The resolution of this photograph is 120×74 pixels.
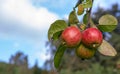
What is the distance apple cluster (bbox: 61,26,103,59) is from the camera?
3.66 ft

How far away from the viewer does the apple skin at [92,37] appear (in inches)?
44.4

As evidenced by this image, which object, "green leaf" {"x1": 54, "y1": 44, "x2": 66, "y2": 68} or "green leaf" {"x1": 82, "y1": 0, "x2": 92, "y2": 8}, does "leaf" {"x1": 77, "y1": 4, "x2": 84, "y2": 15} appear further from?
"green leaf" {"x1": 54, "y1": 44, "x2": 66, "y2": 68}

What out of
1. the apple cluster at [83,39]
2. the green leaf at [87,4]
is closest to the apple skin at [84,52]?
the apple cluster at [83,39]

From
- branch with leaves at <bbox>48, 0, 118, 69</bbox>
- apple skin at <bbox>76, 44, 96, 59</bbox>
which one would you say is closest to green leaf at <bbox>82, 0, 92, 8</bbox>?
A: branch with leaves at <bbox>48, 0, 118, 69</bbox>

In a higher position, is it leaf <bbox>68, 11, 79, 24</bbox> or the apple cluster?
leaf <bbox>68, 11, 79, 24</bbox>

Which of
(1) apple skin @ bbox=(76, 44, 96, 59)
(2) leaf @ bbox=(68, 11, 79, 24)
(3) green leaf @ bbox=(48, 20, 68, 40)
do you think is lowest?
(1) apple skin @ bbox=(76, 44, 96, 59)

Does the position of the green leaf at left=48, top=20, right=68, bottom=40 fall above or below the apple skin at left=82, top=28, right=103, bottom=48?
above

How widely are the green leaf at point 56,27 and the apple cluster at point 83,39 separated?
0.03 m

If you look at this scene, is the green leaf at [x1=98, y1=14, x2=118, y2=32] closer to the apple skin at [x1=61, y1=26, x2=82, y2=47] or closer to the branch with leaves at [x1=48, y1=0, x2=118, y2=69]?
the branch with leaves at [x1=48, y1=0, x2=118, y2=69]

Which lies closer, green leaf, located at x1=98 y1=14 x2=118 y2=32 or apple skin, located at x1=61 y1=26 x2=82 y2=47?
apple skin, located at x1=61 y1=26 x2=82 y2=47

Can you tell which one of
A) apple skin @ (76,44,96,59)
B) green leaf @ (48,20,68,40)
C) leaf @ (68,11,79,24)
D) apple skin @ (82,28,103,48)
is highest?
leaf @ (68,11,79,24)

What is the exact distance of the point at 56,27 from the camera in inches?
46.2

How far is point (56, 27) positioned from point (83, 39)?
0.30 ft

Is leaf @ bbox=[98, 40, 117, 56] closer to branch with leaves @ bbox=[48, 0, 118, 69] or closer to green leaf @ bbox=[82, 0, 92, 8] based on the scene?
branch with leaves @ bbox=[48, 0, 118, 69]
